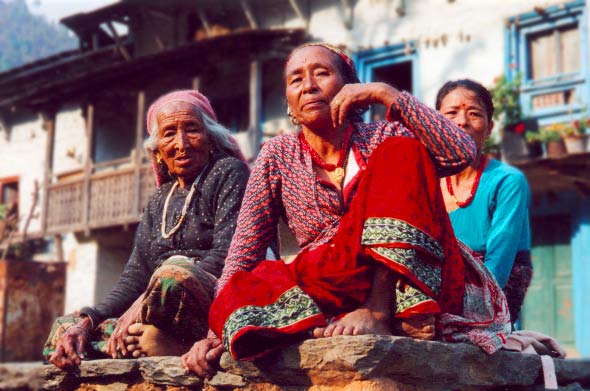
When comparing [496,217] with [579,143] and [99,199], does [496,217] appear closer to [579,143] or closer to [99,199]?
[579,143]

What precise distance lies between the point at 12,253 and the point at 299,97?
1635 cm

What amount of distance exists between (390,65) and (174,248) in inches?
420

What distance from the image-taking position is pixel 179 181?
3568 mm

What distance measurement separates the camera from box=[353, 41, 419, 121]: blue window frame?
42.9 feet

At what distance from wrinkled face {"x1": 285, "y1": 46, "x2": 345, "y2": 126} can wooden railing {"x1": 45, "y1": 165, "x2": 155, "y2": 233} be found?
37.6 feet

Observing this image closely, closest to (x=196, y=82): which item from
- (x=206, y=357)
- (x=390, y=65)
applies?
(x=390, y=65)

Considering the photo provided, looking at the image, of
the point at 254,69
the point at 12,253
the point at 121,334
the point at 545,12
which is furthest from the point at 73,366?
the point at 12,253

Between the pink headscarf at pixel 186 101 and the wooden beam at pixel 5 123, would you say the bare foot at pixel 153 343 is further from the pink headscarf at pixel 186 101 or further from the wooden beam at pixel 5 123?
the wooden beam at pixel 5 123

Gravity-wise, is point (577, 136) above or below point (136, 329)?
above

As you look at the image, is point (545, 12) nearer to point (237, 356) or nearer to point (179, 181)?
point (179, 181)

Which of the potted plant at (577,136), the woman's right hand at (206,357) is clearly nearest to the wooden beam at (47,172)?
the potted plant at (577,136)

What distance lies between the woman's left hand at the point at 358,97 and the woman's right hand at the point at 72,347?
4.64 feet

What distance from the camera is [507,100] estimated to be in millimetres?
11219

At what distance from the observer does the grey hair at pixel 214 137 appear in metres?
3.57
